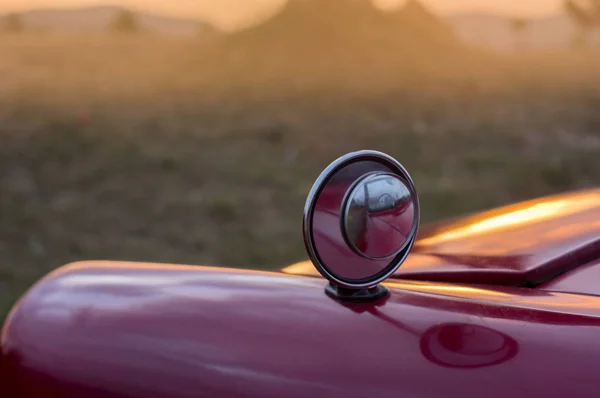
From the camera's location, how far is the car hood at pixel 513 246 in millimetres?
1499

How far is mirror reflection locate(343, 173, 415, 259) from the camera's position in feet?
3.44

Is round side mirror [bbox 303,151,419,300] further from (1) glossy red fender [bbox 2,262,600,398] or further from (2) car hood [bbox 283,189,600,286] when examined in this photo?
(2) car hood [bbox 283,189,600,286]

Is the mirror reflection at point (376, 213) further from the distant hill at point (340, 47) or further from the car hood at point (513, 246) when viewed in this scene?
the distant hill at point (340, 47)

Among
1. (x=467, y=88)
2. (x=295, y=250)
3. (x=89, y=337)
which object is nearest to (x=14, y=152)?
(x=295, y=250)

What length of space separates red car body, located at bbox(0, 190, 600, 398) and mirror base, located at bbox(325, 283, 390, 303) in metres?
0.02

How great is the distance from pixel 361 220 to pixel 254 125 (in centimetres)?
866

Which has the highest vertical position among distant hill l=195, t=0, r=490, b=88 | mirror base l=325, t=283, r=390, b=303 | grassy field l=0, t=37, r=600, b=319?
distant hill l=195, t=0, r=490, b=88

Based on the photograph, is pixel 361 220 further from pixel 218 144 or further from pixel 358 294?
pixel 218 144

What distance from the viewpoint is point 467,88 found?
11469 mm

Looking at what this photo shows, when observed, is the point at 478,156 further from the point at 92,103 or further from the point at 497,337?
the point at 497,337

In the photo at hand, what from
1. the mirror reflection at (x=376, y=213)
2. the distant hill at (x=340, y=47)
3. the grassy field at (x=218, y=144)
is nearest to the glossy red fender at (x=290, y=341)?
the mirror reflection at (x=376, y=213)

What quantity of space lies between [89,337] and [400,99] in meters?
9.99

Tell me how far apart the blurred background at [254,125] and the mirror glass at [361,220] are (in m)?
3.95

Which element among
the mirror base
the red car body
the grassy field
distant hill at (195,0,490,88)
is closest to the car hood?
the red car body
